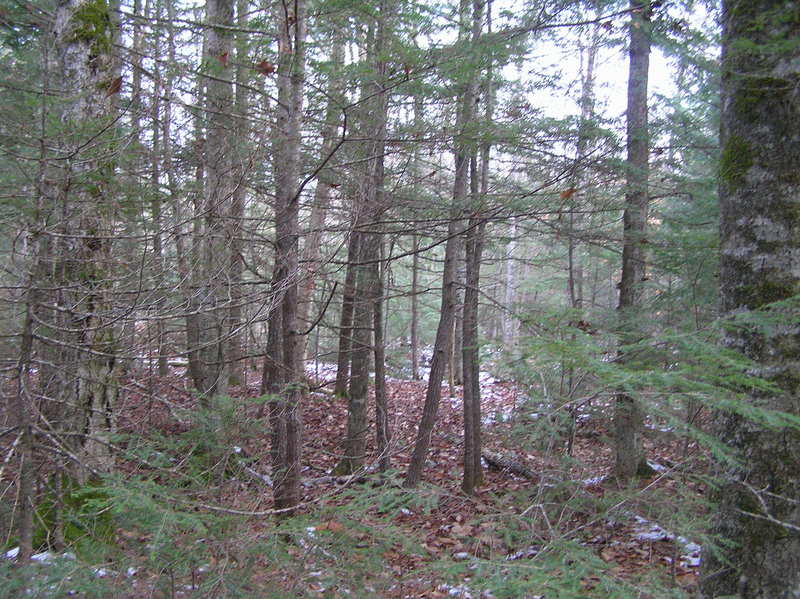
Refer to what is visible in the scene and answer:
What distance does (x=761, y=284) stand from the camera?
10.7 feet

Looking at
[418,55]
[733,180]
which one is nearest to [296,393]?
[418,55]

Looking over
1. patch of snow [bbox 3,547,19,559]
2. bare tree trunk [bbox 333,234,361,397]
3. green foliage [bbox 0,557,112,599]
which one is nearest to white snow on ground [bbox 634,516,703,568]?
bare tree trunk [bbox 333,234,361,397]

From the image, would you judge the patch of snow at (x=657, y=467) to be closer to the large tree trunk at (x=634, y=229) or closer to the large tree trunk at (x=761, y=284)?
the large tree trunk at (x=634, y=229)

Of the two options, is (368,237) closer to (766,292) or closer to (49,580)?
(766,292)

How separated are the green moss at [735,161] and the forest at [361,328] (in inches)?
0.5

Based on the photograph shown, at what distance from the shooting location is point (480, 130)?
5625mm

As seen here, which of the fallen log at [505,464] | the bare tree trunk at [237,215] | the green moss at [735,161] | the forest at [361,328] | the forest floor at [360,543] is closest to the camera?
the forest floor at [360,543]

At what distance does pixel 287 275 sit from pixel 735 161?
3.37 m

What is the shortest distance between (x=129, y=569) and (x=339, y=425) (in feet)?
26.9

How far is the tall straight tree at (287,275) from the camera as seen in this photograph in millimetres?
4500

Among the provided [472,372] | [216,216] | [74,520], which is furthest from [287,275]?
[472,372]

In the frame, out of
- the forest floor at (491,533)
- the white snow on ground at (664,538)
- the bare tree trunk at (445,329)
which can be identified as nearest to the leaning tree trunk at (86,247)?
the forest floor at (491,533)

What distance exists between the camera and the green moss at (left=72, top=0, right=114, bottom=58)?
17.3 ft

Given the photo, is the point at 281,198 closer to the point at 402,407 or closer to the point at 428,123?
the point at 428,123
